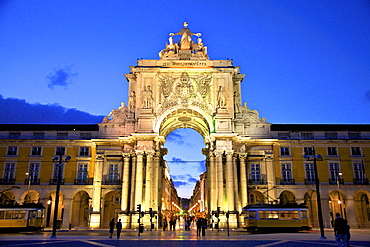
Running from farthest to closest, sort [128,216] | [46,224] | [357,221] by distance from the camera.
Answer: [46,224] < [357,221] < [128,216]

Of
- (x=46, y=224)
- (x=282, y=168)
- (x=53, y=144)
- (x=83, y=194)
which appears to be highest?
(x=53, y=144)

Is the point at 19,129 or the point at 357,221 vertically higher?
the point at 19,129

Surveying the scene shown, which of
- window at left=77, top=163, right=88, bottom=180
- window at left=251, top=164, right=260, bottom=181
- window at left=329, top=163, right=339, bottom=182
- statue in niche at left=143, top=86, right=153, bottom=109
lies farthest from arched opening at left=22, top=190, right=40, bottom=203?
window at left=329, top=163, right=339, bottom=182

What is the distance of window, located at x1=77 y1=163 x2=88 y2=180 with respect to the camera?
51.1m

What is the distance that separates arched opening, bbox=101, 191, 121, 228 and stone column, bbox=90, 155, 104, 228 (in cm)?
412

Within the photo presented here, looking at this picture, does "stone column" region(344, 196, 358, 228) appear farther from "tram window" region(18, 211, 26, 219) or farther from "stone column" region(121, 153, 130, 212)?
"tram window" region(18, 211, 26, 219)

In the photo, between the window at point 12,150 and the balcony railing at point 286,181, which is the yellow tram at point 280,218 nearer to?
the balcony railing at point 286,181

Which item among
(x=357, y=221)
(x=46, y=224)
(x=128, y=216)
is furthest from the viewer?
(x=46, y=224)

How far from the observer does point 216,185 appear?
47969 millimetres

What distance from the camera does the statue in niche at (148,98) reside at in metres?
50.6

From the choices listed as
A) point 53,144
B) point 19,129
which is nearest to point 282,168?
point 53,144

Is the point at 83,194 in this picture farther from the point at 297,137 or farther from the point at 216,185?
the point at 297,137

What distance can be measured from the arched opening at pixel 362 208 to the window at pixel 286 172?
10.1 metres

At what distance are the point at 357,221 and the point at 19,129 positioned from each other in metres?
52.3
